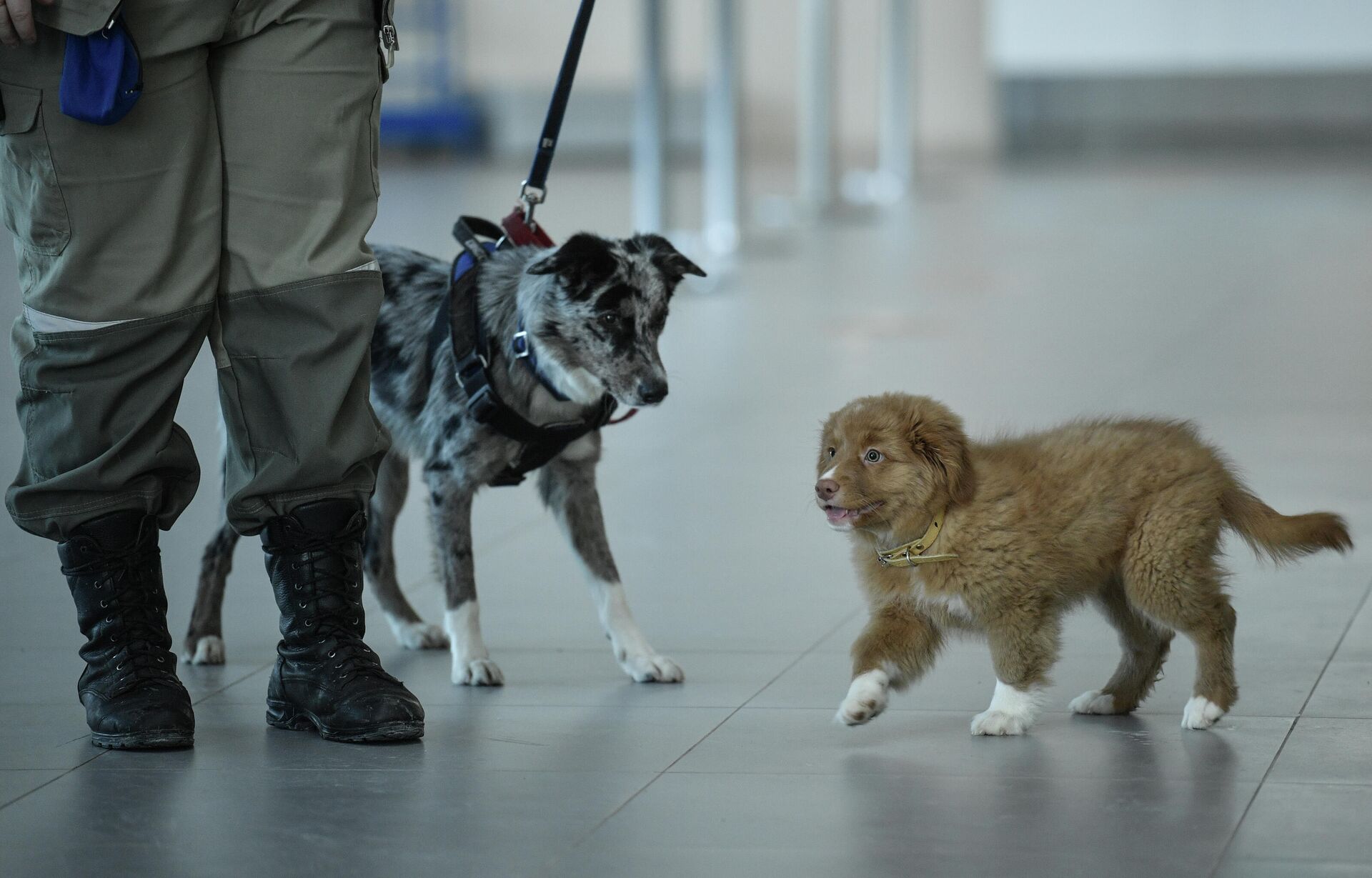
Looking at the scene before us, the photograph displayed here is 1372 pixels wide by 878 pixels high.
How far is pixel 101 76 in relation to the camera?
2.51m

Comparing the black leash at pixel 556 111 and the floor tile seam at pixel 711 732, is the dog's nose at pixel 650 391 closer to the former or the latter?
the black leash at pixel 556 111

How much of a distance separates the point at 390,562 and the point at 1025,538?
1.46 m

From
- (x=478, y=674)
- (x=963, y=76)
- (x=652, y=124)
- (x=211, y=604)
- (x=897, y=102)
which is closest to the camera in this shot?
(x=478, y=674)

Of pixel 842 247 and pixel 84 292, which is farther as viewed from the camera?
pixel 842 247

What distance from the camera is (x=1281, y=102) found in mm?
20312

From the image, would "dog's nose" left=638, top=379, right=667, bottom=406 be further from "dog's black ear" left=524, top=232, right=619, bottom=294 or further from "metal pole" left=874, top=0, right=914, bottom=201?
"metal pole" left=874, top=0, right=914, bottom=201

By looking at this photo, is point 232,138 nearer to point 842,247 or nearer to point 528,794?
point 528,794

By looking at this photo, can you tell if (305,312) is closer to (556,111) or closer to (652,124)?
(556,111)

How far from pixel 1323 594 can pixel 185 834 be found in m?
2.47

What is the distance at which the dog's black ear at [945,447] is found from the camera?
2.78m

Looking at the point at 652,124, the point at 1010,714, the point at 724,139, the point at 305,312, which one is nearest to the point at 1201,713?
the point at 1010,714

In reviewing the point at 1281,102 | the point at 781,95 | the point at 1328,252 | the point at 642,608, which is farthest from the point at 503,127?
the point at 642,608

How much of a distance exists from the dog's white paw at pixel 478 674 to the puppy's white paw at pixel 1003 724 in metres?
0.91

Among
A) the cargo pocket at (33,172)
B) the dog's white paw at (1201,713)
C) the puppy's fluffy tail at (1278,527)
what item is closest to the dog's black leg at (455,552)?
the cargo pocket at (33,172)
